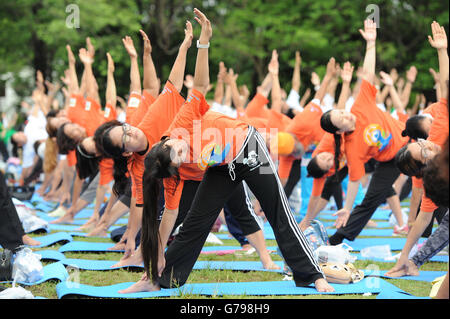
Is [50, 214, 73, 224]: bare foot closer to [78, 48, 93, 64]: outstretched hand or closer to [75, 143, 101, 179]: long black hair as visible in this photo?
[75, 143, 101, 179]: long black hair

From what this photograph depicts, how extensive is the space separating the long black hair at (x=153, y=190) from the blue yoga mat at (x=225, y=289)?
14.2 inches

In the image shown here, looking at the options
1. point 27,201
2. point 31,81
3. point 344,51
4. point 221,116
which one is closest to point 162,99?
point 221,116

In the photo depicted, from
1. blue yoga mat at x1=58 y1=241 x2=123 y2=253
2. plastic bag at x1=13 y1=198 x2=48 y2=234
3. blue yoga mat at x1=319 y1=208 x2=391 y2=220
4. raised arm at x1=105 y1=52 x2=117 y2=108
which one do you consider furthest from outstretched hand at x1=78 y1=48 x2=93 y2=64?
blue yoga mat at x1=319 y1=208 x2=391 y2=220

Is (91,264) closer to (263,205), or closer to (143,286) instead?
(143,286)

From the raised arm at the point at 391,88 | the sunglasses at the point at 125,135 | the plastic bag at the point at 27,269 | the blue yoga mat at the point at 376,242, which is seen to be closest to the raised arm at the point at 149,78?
the sunglasses at the point at 125,135

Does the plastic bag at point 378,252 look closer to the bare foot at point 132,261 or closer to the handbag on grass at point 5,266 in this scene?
the bare foot at point 132,261

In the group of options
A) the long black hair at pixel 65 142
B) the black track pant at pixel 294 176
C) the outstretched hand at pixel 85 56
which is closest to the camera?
the outstretched hand at pixel 85 56

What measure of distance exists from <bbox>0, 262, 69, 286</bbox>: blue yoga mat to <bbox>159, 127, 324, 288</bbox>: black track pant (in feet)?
3.26

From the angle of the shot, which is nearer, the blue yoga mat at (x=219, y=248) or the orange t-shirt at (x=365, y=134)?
the orange t-shirt at (x=365, y=134)

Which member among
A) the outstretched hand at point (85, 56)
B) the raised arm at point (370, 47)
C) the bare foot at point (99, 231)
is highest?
the raised arm at point (370, 47)

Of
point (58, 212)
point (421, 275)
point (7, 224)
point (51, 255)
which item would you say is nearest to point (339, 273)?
point (421, 275)

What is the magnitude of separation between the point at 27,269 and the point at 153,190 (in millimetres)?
1552

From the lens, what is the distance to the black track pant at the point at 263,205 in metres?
4.20

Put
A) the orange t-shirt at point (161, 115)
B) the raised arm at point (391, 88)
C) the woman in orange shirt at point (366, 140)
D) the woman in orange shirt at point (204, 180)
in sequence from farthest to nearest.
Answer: the raised arm at point (391, 88)
the woman in orange shirt at point (366, 140)
the orange t-shirt at point (161, 115)
the woman in orange shirt at point (204, 180)
